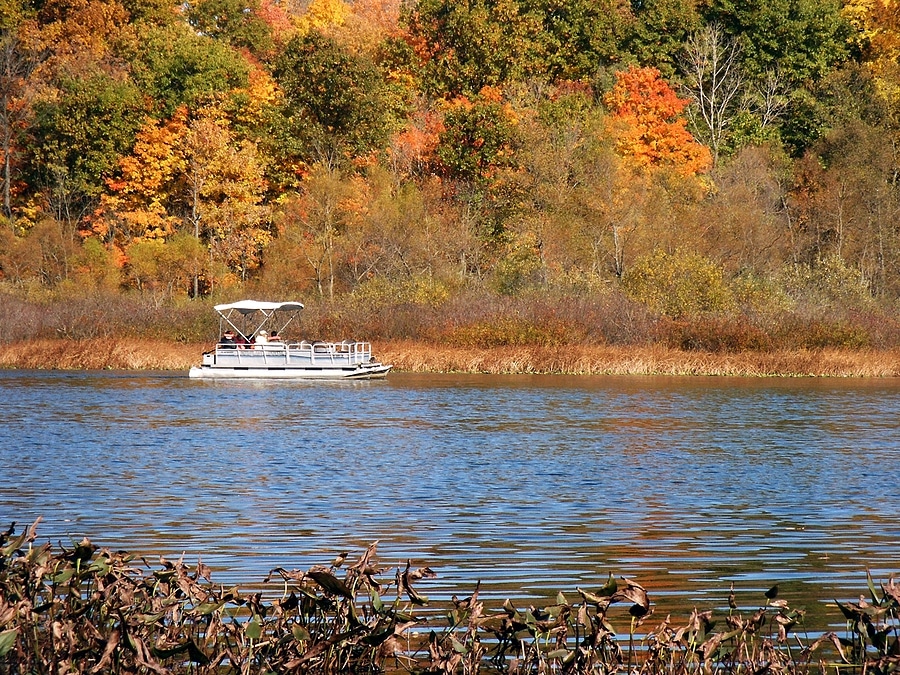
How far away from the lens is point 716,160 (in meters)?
80.1

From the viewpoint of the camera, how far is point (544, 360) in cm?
5591

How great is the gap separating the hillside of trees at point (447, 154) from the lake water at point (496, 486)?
967 inches

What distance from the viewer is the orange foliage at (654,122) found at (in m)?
77.1

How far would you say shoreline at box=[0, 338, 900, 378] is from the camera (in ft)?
180

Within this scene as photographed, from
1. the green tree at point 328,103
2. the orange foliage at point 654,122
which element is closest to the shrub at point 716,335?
the orange foliage at point 654,122

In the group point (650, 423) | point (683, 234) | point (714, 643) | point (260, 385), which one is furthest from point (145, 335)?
point (714, 643)

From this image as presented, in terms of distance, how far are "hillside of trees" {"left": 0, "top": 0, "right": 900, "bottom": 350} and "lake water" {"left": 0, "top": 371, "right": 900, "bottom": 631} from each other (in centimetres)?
2456

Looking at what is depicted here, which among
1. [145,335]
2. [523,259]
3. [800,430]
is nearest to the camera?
[800,430]

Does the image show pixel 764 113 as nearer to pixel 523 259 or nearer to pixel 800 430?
pixel 523 259

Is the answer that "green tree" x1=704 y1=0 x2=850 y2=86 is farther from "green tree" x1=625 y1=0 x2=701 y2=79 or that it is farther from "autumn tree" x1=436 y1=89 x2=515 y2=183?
"autumn tree" x1=436 y1=89 x2=515 y2=183

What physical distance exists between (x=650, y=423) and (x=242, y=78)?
49.7 m

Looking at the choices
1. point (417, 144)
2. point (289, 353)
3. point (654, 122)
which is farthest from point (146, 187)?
Answer: point (654, 122)

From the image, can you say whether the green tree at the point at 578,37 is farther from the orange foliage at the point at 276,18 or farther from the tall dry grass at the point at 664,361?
the tall dry grass at the point at 664,361

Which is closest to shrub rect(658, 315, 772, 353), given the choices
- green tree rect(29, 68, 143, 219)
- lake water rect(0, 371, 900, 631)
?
lake water rect(0, 371, 900, 631)
